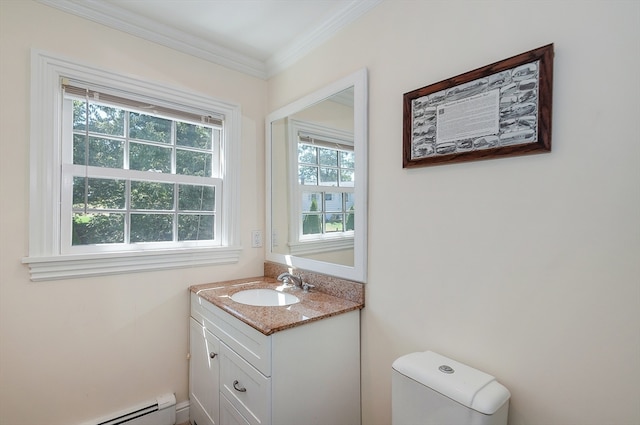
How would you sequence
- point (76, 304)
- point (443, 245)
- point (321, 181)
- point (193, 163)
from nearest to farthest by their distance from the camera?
point (443, 245), point (76, 304), point (321, 181), point (193, 163)

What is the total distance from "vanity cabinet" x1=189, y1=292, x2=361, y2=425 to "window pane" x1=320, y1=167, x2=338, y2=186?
726 mm

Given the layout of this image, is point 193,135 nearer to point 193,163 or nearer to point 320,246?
point 193,163

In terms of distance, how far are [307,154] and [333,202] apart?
1.30 feet

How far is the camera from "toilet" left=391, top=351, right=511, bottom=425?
3.13 feet

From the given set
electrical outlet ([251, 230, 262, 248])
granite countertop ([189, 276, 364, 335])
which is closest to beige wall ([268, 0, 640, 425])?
granite countertop ([189, 276, 364, 335])

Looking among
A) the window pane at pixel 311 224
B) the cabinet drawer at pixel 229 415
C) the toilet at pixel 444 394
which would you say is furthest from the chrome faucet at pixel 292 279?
the toilet at pixel 444 394

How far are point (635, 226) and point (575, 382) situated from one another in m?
0.50

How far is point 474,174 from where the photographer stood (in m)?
1.16

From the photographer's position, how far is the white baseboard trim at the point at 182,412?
1.92 m

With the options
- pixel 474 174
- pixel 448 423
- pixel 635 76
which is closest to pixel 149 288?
pixel 448 423

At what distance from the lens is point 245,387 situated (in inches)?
54.4

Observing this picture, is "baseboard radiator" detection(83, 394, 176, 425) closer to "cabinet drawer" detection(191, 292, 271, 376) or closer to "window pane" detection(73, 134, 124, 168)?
"cabinet drawer" detection(191, 292, 271, 376)

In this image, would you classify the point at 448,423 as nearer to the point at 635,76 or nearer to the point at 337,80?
the point at 635,76

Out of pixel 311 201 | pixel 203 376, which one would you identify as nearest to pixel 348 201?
pixel 311 201
